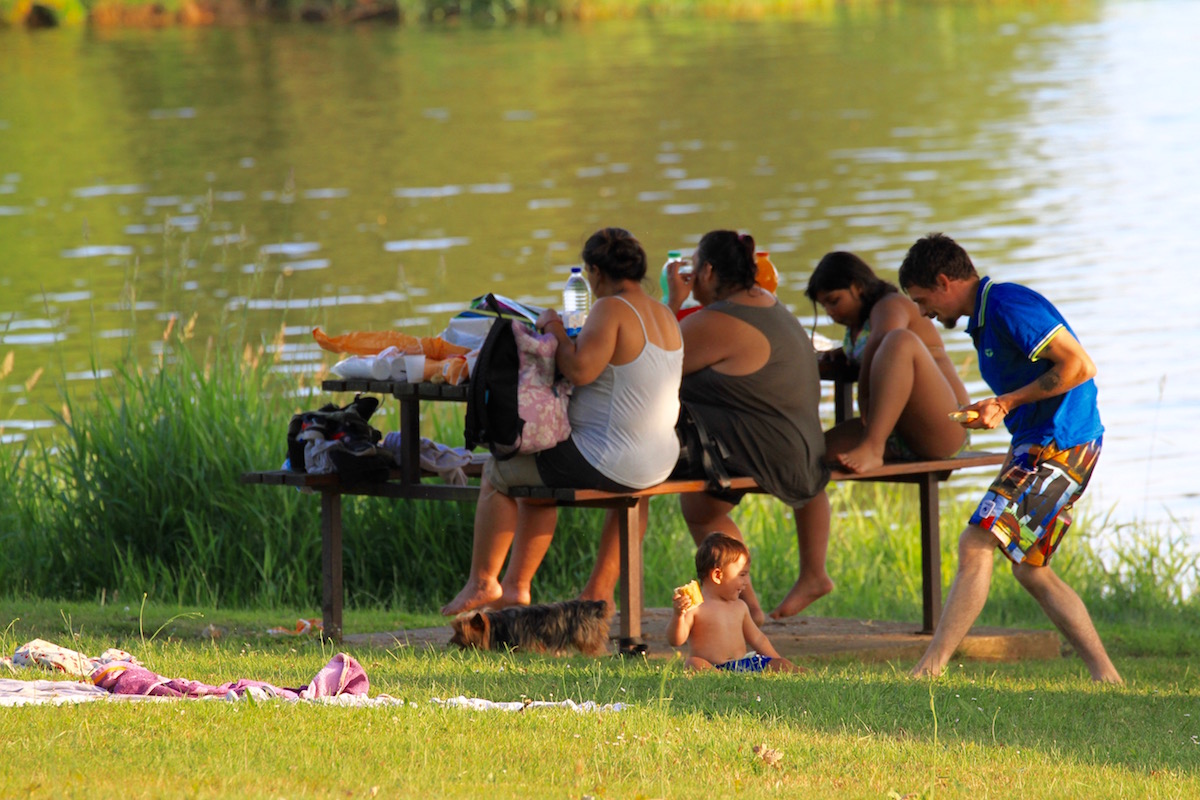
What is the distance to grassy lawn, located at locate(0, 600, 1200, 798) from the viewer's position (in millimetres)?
3936

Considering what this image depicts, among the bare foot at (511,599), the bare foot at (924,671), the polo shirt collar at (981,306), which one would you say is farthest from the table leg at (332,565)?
the polo shirt collar at (981,306)

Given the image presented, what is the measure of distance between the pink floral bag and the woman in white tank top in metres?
0.05

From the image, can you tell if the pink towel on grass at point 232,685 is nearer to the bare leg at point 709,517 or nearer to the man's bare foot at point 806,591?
the bare leg at point 709,517

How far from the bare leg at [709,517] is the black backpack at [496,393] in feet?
3.28

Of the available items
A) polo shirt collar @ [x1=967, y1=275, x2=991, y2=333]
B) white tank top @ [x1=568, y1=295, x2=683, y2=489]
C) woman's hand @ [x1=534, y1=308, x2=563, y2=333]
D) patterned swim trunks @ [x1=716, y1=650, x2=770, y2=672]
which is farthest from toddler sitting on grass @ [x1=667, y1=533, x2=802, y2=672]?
polo shirt collar @ [x1=967, y1=275, x2=991, y2=333]

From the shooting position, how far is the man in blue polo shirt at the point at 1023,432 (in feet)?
18.4

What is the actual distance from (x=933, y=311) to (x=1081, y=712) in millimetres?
1444

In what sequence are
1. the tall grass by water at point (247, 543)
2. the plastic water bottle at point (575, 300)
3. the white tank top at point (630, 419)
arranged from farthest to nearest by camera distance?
the tall grass by water at point (247, 543)
the plastic water bottle at point (575, 300)
the white tank top at point (630, 419)

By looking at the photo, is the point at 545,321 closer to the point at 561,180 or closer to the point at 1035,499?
the point at 1035,499

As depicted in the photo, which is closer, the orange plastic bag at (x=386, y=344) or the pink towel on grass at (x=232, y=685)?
the pink towel on grass at (x=232, y=685)

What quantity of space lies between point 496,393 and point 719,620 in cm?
104

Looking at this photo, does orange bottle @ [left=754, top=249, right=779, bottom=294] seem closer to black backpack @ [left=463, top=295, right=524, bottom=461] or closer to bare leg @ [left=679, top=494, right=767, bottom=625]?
bare leg @ [left=679, top=494, right=767, bottom=625]

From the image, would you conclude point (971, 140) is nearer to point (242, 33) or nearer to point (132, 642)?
point (132, 642)

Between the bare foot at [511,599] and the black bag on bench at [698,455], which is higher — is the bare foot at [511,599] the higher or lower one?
the lower one
